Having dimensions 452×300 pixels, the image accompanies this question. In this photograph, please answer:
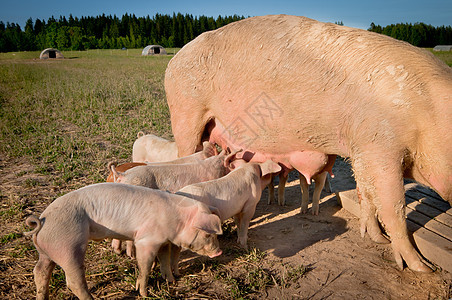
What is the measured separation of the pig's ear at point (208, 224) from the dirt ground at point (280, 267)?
575mm

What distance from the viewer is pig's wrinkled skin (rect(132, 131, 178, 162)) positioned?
4989mm

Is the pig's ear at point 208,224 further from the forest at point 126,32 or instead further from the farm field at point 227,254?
the forest at point 126,32

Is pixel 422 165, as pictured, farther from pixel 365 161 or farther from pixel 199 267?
pixel 199 267

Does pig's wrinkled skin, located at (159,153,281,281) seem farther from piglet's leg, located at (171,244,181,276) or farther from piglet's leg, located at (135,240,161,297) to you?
piglet's leg, located at (135,240,161,297)

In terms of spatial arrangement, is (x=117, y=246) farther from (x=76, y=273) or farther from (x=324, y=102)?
(x=324, y=102)

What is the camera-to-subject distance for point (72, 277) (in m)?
2.46

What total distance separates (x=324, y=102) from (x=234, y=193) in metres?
1.25

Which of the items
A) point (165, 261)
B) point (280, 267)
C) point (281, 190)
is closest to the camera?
point (165, 261)

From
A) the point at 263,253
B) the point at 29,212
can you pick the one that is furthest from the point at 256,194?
the point at 29,212

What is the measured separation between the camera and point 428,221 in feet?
12.0

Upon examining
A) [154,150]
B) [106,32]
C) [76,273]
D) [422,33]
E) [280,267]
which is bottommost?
[280,267]

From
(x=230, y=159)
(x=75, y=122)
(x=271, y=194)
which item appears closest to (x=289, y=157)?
(x=230, y=159)

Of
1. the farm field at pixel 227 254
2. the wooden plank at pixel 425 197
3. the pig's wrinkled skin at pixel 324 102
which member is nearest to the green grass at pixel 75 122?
the farm field at pixel 227 254

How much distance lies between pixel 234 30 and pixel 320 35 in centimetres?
101
